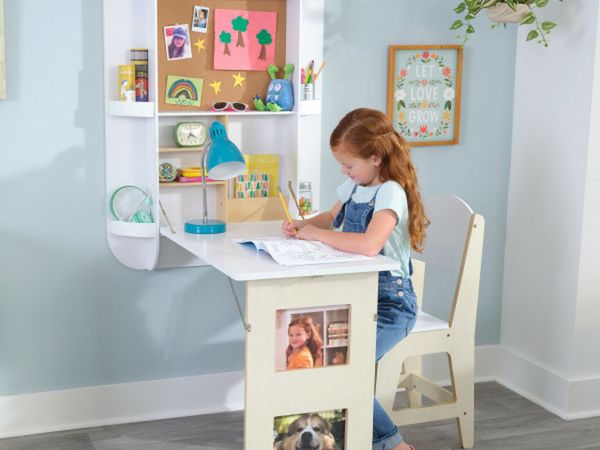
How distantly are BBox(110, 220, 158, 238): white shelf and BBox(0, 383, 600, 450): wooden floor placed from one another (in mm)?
633

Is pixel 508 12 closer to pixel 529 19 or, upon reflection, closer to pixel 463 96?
pixel 529 19

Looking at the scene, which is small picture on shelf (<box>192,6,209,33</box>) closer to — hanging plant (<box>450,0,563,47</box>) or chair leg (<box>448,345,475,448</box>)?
hanging plant (<box>450,0,563,47</box>)

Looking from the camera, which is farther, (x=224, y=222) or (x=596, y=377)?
(x=596, y=377)

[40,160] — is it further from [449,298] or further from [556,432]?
[556,432]

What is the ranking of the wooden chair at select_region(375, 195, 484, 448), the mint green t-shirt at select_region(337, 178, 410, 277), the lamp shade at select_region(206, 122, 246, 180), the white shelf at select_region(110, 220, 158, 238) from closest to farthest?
the mint green t-shirt at select_region(337, 178, 410, 277) < the lamp shade at select_region(206, 122, 246, 180) < the wooden chair at select_region(375, 195, 484, 448) < the white shelf at select_region(110, 220, 158, 238)

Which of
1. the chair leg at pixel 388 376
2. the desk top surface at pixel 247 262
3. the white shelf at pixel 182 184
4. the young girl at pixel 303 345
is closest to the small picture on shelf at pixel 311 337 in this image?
the young girl at pixel 303 345

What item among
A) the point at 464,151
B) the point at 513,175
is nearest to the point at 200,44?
the point at 464,151

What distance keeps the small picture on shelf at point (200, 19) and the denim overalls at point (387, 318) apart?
2.59ft

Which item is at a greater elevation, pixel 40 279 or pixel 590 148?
pixel 590 148

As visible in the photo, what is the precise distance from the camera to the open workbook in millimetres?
2296

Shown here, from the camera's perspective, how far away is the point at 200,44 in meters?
2.89

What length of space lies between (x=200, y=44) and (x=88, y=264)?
0.77 m

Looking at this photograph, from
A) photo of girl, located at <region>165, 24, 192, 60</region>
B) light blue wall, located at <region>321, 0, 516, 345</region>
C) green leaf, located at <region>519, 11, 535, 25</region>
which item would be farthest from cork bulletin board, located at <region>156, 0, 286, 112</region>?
green leaf, located at <region>519, 11, 535, 25</region>

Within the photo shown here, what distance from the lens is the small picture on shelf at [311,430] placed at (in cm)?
234
